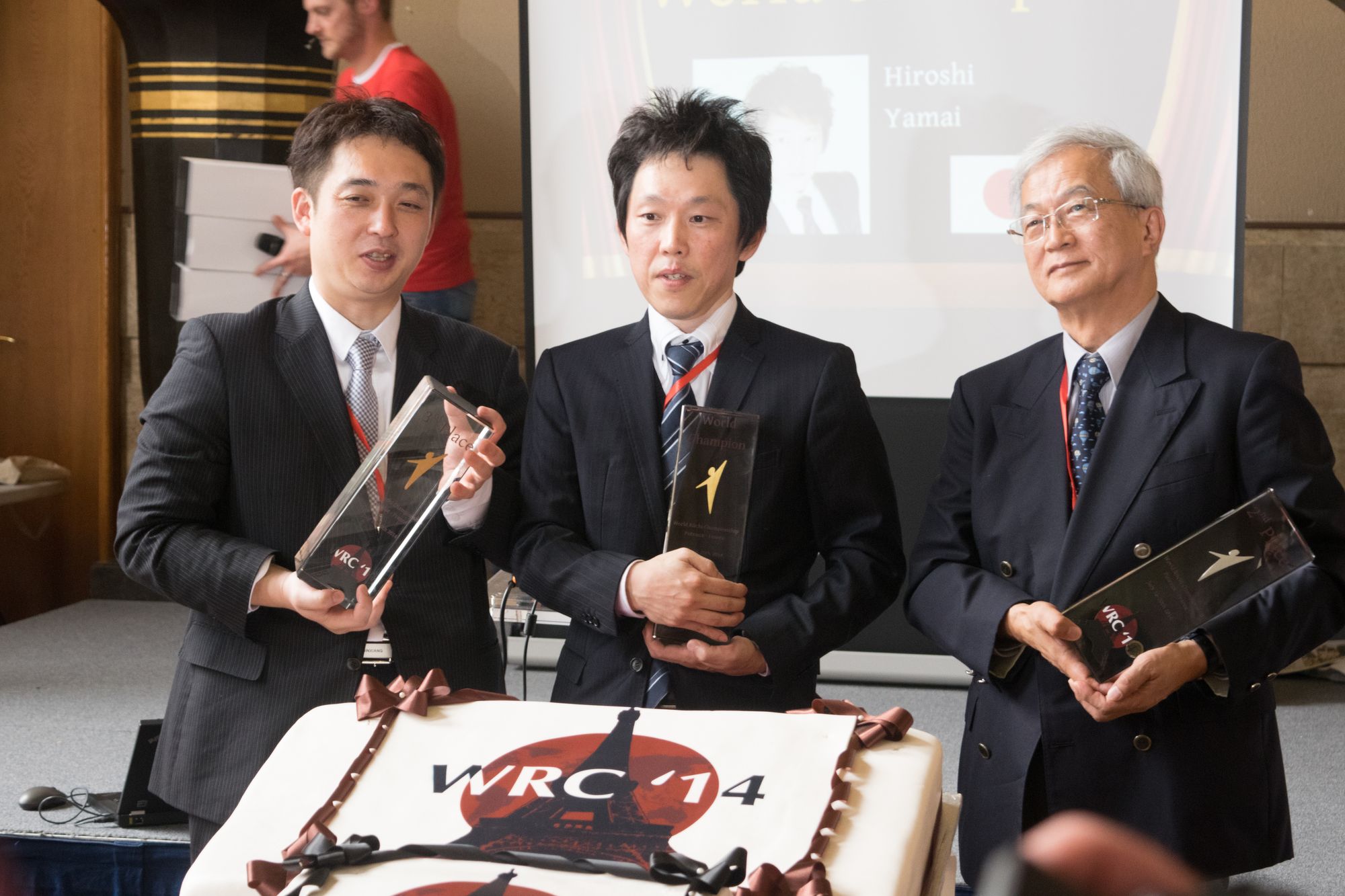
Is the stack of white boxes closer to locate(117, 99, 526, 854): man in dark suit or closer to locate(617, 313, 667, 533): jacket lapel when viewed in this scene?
locate(117, 99, 526, 854): man in dark suit

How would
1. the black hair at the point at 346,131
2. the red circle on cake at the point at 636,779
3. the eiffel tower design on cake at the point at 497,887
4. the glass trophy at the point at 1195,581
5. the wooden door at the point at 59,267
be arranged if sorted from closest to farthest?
the eiffel tower design on cake at the point at 497,887, the red circle on cake at the point at 636,779, the glass trophy at the point at 1195,581, the black hair at the point at 346,131, the wooden door at the point at 59,267

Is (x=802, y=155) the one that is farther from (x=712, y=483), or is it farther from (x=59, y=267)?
(x=59, y=267)

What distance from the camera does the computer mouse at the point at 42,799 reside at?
2.93 m

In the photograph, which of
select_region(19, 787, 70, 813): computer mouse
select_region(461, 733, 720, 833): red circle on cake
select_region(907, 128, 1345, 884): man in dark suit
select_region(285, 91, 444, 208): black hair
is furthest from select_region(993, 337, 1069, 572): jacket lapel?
select_region(19, 787, 70, 813): computer mouse

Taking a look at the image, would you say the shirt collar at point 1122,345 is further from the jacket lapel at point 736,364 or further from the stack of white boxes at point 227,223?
the stack of white boxes at point 227,223

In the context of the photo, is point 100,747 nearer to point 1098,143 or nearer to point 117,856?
point 117,856

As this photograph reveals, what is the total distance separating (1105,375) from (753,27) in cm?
291

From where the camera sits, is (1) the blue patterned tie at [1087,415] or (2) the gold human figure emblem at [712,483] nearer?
(2) the gold human figure emblem at [712,483]

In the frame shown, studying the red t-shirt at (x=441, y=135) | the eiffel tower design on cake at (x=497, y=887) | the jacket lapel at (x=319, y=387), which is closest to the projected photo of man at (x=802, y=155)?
the red t-shirt at (x=441, y=135)

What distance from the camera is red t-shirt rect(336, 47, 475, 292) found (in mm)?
4109

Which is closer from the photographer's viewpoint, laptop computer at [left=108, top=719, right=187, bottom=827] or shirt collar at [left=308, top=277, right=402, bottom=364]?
shirt collar at [left=308, top=277, right=402, bottom=364]

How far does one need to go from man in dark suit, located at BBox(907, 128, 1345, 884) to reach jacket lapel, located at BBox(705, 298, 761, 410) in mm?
348

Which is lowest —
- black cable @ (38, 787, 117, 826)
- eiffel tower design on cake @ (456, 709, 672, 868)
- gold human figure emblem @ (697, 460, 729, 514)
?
black cable @ (38, 787, 117, 826)

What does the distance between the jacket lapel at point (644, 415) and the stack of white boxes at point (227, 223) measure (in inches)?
113
